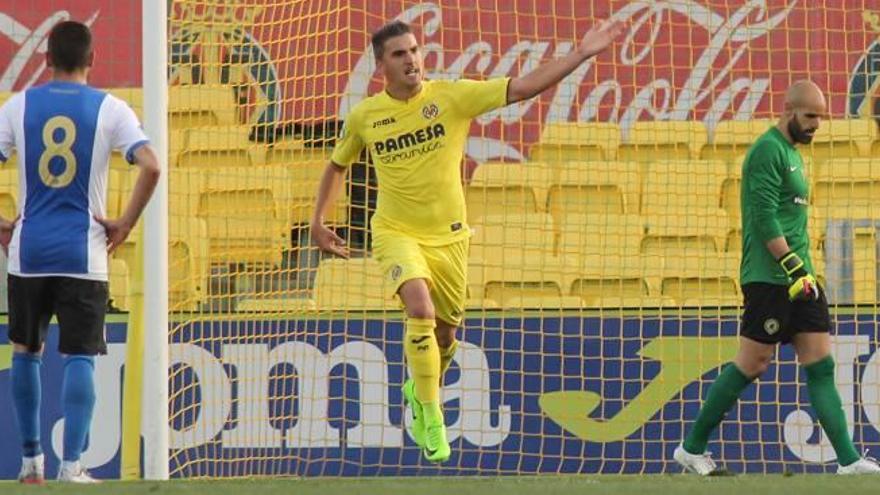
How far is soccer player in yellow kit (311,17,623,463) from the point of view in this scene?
7.20 meters

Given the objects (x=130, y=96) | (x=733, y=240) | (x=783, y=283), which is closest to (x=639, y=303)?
(x=733, y=240)

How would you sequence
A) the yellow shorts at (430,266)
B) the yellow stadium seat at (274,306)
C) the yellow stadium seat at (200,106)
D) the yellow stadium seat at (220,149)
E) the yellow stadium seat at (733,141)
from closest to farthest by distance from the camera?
the yellow shorts at (430,266) < the yellow stadium seat at (274,306) < the yellow stadium seat at (200,106) < the yellow stadium seat at (220,149) < the yellow stadium seat at (733,141)

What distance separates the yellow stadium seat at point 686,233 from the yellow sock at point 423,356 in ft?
9.70

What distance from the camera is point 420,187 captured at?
740cm

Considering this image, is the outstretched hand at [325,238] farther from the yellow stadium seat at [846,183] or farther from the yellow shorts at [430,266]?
the yellow stadium seat at [846,183]

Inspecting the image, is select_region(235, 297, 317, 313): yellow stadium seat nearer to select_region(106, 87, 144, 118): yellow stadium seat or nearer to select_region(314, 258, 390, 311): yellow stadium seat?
select_region(314, 258, 390, 311): yellow stadium seat

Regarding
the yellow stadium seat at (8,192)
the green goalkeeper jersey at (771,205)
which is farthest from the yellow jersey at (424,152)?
the yellow stadium seat at (8,192)

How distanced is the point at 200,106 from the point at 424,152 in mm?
2490

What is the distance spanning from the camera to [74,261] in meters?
6.43

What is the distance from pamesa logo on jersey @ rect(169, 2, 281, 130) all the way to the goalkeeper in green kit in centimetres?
310

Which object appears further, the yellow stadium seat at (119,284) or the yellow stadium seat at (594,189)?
the yellow stadium seat at (594,189)

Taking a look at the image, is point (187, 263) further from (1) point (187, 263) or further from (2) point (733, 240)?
(2) point (733, 240)

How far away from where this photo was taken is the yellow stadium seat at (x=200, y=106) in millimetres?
9492

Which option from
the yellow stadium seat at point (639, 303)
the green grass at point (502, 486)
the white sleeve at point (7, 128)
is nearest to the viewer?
the green grass at point (502, 486)
